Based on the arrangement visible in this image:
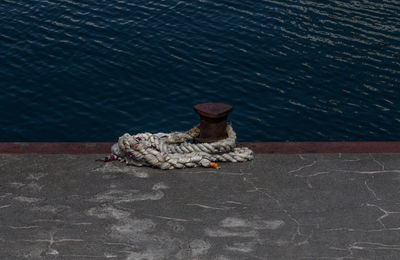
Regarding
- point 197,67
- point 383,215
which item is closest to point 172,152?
point 383,215

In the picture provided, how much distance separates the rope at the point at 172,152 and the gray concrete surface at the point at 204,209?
98mm

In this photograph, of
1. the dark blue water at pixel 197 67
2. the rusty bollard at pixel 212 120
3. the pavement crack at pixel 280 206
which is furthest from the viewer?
the dark blue water at pixel 197 67

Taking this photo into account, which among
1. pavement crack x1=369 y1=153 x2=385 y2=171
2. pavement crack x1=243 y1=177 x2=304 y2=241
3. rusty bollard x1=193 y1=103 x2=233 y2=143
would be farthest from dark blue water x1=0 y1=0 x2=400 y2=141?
pavement crack x1=243 y1=177 x2=304 y2=241

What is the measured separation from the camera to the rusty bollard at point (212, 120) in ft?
25.5

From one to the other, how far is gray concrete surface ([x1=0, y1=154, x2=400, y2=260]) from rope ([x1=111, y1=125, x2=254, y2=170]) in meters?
0.10

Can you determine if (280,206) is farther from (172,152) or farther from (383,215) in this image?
(172,152)

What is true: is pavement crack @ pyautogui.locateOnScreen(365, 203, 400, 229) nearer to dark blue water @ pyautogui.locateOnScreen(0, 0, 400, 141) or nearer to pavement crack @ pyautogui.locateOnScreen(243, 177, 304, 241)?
pavement crack @ pyautogui.locateOnScreen(243, 177, 304, 241)

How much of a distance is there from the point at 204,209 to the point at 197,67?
882 centimetres

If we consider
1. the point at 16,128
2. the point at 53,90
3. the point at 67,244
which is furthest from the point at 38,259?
the point at 53,90

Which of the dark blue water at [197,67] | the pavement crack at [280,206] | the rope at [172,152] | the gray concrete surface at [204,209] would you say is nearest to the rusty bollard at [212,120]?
the rope at [172,152]

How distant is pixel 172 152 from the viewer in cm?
782

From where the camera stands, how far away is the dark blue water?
13.2 m

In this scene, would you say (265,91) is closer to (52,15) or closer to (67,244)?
(52,15)

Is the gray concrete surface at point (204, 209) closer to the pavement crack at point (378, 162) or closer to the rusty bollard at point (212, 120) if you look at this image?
the pavement crack at point (378, 162)
